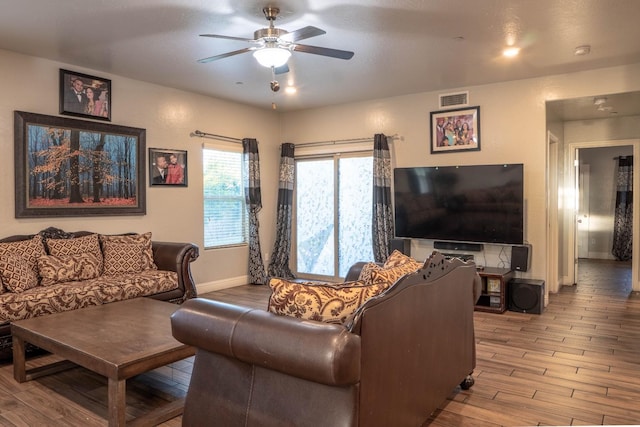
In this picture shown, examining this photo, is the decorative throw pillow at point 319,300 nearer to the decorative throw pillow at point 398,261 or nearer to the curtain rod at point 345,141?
the decorative throw pillow at point 398,261

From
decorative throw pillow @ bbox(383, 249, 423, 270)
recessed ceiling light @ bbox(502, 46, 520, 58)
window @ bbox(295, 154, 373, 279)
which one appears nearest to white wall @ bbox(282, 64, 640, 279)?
window @ bbox(295, 154, 373, 279)

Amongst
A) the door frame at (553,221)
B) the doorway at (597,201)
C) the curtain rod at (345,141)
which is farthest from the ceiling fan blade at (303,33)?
the doorway at (597,201)

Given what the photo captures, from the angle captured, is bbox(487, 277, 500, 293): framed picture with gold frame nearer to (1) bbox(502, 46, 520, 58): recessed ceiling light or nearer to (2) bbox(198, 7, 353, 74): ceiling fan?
(1) bbox(502, 46, 520, 58): recessed ceiling light

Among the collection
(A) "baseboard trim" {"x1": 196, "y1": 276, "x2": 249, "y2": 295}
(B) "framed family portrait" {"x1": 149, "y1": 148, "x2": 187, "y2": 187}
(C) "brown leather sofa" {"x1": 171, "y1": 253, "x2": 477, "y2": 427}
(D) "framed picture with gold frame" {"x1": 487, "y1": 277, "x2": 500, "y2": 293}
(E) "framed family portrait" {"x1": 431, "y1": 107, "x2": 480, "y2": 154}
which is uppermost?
(E) "framed family portrait" {"x1": 431, "y1": 107, "x2": 480, "y2": 154}

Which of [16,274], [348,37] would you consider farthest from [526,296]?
[16,274]

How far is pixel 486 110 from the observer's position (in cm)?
543

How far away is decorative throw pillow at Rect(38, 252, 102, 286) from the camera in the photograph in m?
3.97

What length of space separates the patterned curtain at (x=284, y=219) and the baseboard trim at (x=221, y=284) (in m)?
0.50

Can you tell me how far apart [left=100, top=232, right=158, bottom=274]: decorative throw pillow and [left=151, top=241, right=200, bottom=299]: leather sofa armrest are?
0.08m

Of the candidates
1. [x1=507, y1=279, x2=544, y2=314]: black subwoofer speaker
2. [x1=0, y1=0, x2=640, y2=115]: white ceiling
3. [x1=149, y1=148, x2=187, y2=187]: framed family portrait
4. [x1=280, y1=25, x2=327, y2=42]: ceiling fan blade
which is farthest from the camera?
[x1=149, y1=148, x2=187, y2=187]: framed family portrait

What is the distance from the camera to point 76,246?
14.3ft

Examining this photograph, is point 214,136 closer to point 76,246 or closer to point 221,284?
point 221,284

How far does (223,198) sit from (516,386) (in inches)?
178

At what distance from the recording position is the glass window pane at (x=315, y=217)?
6.83m
